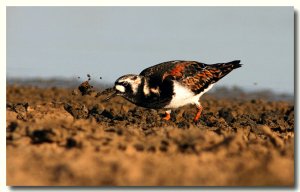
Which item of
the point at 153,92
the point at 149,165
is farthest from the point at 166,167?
the point at 153,92

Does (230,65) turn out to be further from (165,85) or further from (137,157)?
(137,157)

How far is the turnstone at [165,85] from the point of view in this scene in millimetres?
13719

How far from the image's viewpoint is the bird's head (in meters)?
13.6

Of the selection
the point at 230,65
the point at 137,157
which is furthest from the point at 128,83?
the point at 137,157

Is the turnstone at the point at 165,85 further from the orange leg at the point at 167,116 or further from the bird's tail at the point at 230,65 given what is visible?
the bird's tail at the point at 230,65

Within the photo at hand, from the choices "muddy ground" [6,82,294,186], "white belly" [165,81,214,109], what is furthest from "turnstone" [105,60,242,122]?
"muddy ground" [6,82,294,186]

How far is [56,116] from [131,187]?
19.6 feet

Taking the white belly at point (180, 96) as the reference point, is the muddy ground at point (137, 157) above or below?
below

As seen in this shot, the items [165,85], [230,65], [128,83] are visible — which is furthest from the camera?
[230,65]

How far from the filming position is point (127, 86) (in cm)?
1367

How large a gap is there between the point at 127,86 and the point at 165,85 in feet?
2.54

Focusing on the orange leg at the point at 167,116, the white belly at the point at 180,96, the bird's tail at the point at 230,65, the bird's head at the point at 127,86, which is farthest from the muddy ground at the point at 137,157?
the bird's tail at the point at 230,65

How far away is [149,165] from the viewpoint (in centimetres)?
894
